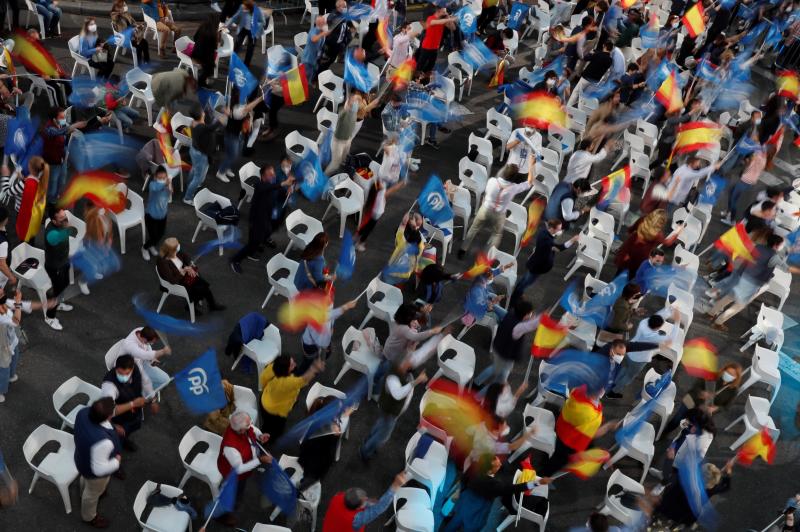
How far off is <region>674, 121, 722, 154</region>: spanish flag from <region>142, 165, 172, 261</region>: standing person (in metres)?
8.44

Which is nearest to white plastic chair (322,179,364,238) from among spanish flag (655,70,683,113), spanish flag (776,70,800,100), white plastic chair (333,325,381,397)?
white plastic chair (333,325,381,397)

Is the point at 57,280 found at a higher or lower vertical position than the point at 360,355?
higher

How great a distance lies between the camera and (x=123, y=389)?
880 centimetres

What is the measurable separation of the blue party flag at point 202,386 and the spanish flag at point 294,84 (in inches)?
235

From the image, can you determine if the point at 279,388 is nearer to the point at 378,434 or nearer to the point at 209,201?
the point at 378,434

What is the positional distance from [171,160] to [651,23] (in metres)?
10.7

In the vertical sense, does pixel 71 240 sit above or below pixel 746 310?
above

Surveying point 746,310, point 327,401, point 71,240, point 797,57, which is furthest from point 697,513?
point 797,57

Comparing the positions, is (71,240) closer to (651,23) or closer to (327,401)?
(327,401)

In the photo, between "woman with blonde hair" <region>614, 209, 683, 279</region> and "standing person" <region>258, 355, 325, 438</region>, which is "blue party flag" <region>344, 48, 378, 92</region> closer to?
"woman with blonde hair" <region>614, 209, 683, 279</region>

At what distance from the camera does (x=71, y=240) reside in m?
10.9

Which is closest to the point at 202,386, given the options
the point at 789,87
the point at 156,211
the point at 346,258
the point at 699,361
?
the point at 346,258

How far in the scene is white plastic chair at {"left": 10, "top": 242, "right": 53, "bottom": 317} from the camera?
1042cm

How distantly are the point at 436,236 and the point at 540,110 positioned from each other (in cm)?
334
